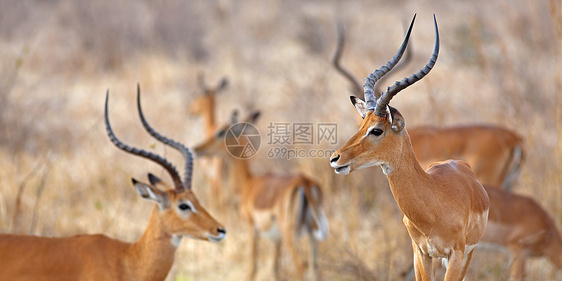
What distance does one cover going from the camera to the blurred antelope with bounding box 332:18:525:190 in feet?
25.5

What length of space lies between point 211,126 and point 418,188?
27.2ft

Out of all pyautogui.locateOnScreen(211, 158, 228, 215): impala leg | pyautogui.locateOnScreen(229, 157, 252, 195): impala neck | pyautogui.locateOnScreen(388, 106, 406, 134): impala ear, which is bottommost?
pyautogui.locateOnScreen(211, 158, 228, 215): impala leg

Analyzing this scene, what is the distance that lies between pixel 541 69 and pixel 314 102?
4.09 metres

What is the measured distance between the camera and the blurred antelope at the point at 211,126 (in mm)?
Answer: 9375

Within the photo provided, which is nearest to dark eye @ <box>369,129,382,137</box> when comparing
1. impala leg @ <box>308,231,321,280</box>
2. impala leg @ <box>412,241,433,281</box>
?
impala leg @ <box>412,241,433,281</box>

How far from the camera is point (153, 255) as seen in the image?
433 centimetres

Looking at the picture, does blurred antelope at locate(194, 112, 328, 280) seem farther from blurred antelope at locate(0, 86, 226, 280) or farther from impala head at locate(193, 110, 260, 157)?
blurred antelope at locate(0, 86, 226, 280)

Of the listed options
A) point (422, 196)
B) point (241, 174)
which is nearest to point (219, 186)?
point (241, 174)

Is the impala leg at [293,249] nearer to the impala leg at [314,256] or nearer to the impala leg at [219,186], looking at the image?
the impala leg at [314,256]

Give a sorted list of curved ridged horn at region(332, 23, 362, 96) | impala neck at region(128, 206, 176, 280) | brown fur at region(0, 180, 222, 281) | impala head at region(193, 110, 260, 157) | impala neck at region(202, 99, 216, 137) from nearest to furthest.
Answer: brown fur at region(0, 180, 222, 281) < impala neck at region(128, 206, 176, 280) < curved ridged horn at region(332, 23, 362, 96) < impala head at region(193, 110, 260, 157) < impala neck at region(202, 99, 216, 137)

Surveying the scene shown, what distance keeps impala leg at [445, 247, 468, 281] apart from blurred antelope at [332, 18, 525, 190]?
16.6 feet

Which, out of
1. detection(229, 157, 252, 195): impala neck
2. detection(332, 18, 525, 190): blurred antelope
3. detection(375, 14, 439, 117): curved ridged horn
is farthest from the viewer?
detection(229, 157, 252, 195): impala neck

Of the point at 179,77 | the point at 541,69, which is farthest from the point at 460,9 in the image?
the point at 179,77

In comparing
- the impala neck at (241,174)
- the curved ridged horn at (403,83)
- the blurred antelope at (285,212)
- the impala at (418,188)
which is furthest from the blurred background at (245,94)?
the curved ridged horn at (403,83)
